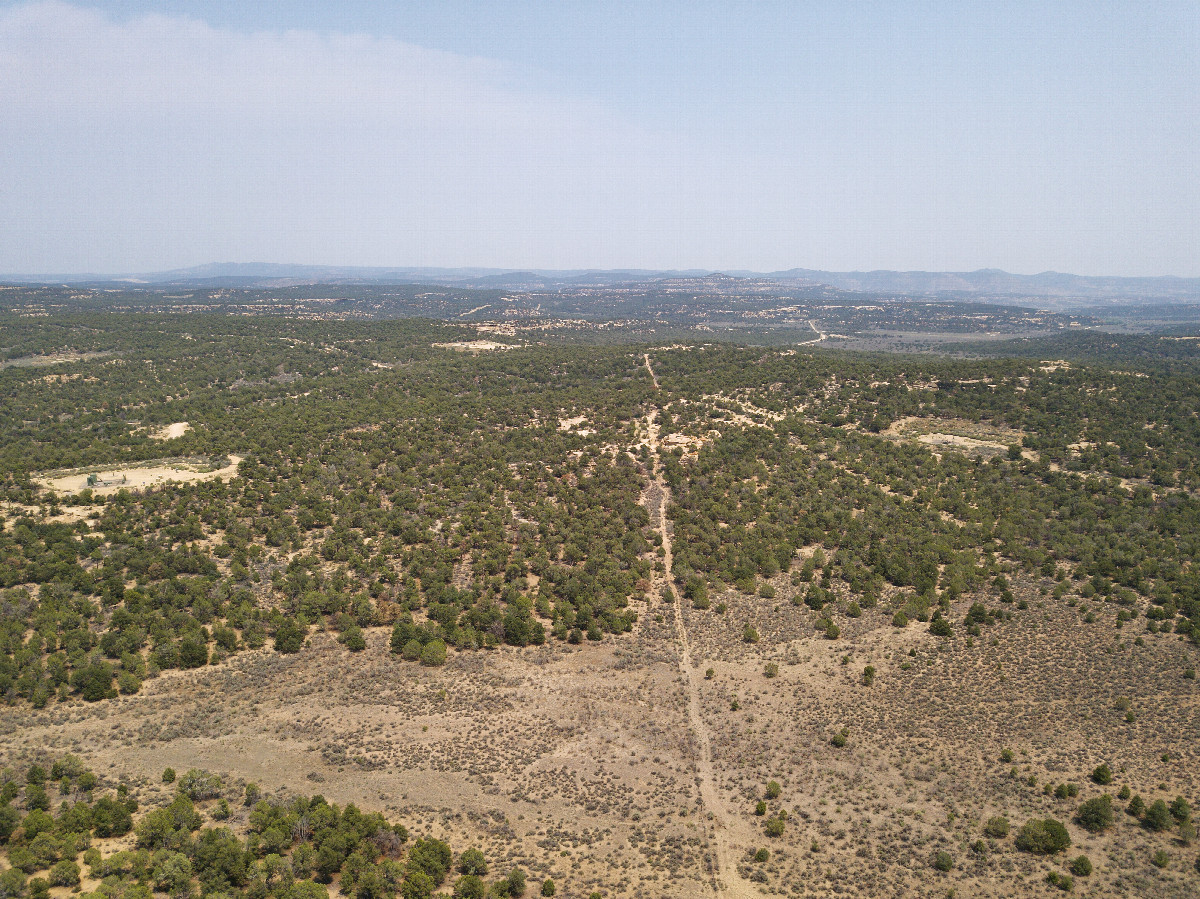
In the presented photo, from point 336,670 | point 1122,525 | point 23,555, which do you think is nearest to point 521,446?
point 336,670

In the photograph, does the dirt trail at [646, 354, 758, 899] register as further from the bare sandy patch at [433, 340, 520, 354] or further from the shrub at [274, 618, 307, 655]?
the bare sandy patch at [433, 340, 520, 354]

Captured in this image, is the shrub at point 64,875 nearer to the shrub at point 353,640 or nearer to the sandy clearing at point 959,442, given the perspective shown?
the shrub at point 353,640

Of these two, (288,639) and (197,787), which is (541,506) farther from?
(197,787)

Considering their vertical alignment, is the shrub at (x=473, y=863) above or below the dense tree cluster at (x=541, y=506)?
below

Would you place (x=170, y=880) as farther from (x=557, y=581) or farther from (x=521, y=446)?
(x=521, y=446)

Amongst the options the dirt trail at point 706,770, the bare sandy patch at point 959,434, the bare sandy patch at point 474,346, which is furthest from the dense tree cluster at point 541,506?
the bare sandy patch at point 474,346

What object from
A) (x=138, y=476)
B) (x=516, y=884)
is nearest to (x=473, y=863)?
(x=516, y=884)
